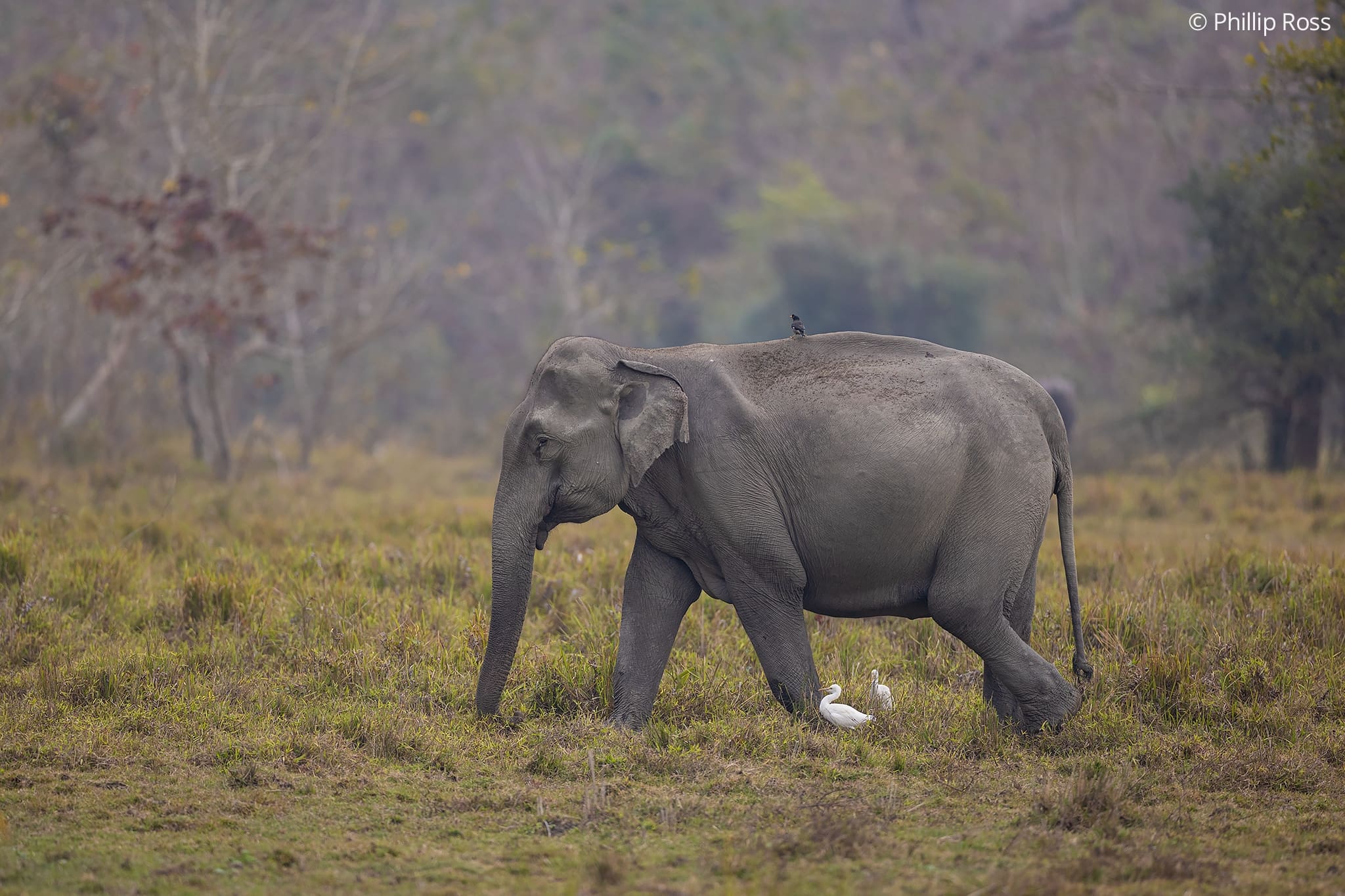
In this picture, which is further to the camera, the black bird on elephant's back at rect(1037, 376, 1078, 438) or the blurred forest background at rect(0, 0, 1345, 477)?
the black bird on elephant's back at rect(1037, 376, 1078, 438)

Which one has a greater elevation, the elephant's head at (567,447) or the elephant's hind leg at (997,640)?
the elephant's head at (567,447)

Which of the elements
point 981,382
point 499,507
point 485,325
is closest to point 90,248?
point 499,507

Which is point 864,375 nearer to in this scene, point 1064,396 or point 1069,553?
point 1069,553

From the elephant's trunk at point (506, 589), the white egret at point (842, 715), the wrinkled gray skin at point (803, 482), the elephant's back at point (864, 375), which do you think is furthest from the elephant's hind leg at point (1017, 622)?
the elephant's trunk at point (506, 589)

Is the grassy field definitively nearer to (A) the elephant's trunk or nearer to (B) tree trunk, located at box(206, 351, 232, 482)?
(A) the elephant's trunk

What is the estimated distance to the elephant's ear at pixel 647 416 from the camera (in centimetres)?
550

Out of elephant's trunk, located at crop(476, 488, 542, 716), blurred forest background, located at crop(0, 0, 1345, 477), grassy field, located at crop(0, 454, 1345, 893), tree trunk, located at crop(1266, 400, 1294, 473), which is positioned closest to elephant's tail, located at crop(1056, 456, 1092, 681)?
grassy field, located at crop(0, 454, 1345, 893)

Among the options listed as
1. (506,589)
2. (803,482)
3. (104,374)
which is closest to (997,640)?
(803,482)

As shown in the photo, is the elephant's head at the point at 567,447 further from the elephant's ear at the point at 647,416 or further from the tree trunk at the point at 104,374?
the tree trunk at the point at 104,374

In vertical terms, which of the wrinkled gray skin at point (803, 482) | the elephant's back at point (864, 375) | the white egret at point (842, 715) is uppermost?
the elephant's back at point (864, 375)

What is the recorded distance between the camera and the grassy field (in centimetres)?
434

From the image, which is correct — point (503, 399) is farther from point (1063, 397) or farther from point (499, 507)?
point (499, 507)

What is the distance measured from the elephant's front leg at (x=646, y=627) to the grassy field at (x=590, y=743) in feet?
0.56

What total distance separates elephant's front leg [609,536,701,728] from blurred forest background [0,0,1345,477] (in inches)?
282
